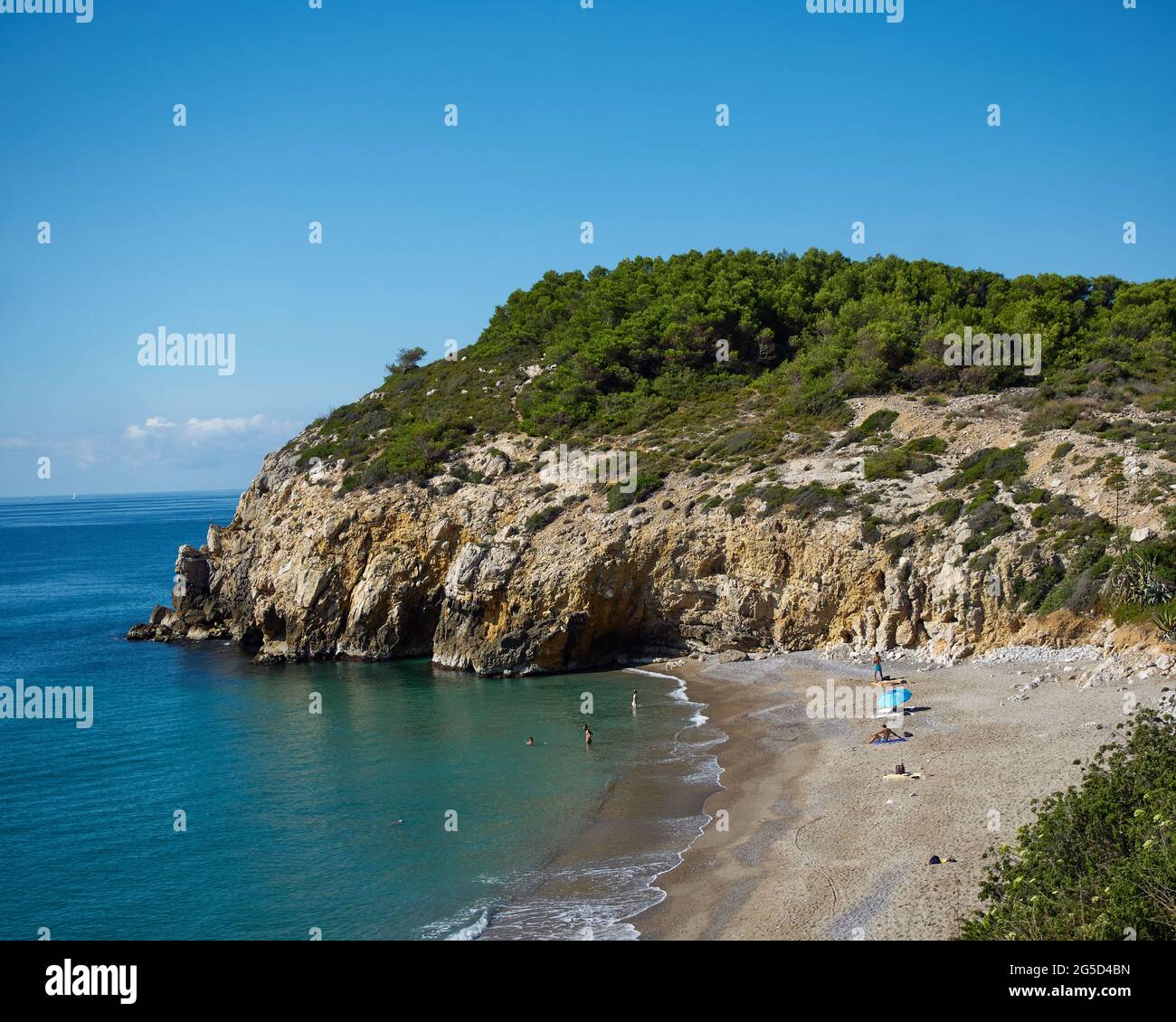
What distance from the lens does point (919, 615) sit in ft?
118

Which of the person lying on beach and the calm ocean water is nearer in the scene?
the calm ocean water

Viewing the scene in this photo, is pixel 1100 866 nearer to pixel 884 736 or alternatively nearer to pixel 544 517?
pixel 884 736

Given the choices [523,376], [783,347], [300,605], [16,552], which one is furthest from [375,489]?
[16,552]

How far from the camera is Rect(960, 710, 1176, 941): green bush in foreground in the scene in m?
12.2

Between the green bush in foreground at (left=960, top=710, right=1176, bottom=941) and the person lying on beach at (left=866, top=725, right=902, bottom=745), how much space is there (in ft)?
32.0

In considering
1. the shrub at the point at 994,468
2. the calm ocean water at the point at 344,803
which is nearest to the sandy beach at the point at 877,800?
the calm ocean water at the point at 344,803

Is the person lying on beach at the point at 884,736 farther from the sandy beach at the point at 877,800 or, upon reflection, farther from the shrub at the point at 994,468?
the shrub at the point at 994,468

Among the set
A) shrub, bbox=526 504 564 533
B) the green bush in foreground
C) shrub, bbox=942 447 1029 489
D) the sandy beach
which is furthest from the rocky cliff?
the green bush in foreground

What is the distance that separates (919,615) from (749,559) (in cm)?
718

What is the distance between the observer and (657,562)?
4106cm

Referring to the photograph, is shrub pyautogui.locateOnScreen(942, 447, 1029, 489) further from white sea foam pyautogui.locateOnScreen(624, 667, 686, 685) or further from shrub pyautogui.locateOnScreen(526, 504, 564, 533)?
shrub pyautogui.locateOnScreen(526, 504, 564, 533)

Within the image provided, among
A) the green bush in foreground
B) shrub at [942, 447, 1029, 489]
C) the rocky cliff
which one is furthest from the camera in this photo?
shrub at [942, 447, 1029, 489]

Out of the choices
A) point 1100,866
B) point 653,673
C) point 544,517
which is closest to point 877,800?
point 1100,866

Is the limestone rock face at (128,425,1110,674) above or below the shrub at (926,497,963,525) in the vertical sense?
below
